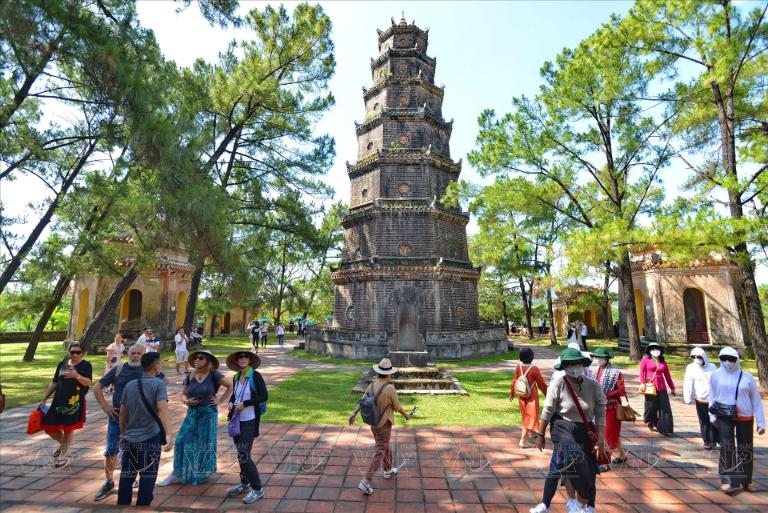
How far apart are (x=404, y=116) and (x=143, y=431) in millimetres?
19064

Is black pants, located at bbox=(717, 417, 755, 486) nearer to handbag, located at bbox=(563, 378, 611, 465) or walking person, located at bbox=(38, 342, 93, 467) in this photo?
handbag, located at bbox=(563, 378, 611, 465)

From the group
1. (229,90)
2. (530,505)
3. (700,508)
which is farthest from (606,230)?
(229,90)

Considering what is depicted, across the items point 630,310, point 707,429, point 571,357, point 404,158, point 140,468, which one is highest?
point 404,158

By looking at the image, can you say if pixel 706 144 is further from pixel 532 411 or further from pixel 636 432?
pixel 532 411

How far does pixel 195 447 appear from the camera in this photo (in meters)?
4.45

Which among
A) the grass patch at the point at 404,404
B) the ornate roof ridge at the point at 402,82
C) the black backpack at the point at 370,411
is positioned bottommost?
the grass patch at the point at 404,404

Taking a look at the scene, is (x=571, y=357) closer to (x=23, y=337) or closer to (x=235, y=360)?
(x=235, y=360)

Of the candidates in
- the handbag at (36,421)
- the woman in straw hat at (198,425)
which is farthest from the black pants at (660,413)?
the handbag at (36,421)

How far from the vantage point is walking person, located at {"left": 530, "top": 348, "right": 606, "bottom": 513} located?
3559 mm

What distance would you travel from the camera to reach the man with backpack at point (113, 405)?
13.6ft

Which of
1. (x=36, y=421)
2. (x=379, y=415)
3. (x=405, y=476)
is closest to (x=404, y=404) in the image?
(x=405, y=476)

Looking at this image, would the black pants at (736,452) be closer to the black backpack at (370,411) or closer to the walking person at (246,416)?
the black backpack at (370,411)


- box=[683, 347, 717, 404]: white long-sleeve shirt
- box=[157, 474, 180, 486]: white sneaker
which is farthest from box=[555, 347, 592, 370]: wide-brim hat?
box=[157, 474, 180, 486]: white sneaker

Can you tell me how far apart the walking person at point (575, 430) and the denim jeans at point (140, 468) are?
3.93m
